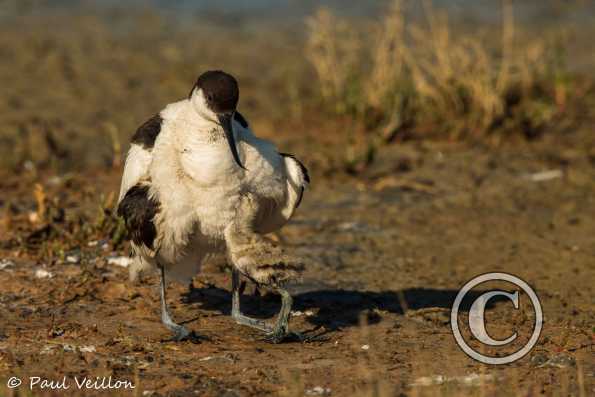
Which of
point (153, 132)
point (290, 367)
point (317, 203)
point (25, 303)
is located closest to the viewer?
point (290, 367)

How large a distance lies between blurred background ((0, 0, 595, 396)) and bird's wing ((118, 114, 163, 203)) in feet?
2.54

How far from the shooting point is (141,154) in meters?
5.18

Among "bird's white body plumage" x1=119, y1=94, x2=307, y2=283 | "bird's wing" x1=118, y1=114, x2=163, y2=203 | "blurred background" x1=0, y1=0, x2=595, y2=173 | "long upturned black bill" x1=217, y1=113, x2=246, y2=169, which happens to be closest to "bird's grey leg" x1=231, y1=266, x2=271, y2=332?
"bird's white body plumage" x1=119, y1=94, x2=307, y2=283

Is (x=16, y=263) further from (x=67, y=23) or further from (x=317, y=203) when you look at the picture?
(x=67, y=23)

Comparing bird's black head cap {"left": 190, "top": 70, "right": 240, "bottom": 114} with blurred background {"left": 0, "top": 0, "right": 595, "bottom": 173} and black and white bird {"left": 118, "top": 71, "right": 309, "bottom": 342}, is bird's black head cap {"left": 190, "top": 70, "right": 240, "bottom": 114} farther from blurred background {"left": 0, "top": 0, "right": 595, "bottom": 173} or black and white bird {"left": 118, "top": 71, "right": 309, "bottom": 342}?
blurred background {"left": 0, "top": 0, "right": 595, "bottom": 173}

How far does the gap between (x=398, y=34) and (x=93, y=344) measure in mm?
4794

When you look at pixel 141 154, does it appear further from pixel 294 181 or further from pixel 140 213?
pixel 294 181

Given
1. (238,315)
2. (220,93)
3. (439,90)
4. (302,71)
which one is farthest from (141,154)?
(302,71)

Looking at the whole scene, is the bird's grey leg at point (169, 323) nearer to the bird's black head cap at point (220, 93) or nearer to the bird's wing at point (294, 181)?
the bird's wing at point (294, 181)

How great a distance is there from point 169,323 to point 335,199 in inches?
114

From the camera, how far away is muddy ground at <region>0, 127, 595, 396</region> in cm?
468

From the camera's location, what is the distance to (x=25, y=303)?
18.6 ft

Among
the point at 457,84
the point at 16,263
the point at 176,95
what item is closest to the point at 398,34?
the point at 457,84

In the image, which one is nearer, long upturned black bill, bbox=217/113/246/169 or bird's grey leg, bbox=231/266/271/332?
long upturned black bill, bbox=217/113/246/169
